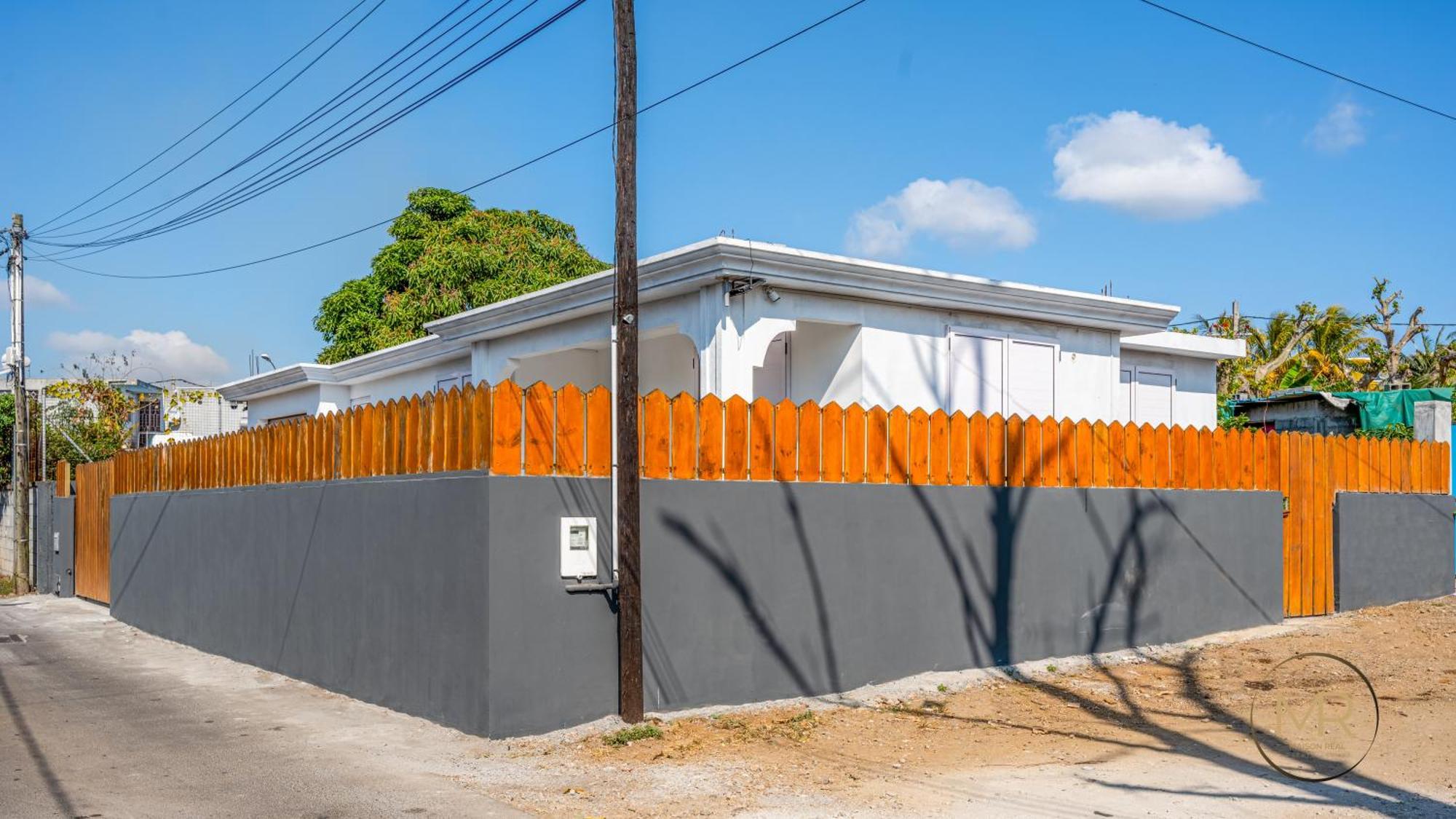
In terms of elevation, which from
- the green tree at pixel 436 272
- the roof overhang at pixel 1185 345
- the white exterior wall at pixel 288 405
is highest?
the green tree at pixel 436 272

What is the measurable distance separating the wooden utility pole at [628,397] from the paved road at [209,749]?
1.16 m

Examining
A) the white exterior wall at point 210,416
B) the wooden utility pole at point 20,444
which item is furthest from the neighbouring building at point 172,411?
the wooden utility pole at point 20,444

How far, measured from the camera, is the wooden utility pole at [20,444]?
76.0ft

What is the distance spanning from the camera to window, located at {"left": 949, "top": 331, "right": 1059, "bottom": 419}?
47.0ft

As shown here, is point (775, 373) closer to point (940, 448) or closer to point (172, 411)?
point (940, 448)

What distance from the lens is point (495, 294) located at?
3294cm

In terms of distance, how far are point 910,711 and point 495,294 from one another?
25.2 m

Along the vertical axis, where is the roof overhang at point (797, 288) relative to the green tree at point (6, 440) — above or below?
above

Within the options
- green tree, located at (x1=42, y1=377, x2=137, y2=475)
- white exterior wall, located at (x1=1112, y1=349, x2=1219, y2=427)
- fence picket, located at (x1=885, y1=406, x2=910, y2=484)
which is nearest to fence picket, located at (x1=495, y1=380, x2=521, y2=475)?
fence picket, located at (x1=885, y1=406, x2=910, y2=484)

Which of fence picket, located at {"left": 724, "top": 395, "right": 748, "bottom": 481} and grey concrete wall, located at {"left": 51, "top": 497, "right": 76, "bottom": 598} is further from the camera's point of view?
grey concrete wall, located at {"left": 51, "top": 497, "right": 76, "bottom": 598}

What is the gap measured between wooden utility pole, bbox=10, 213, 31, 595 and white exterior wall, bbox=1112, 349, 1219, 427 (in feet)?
64.0

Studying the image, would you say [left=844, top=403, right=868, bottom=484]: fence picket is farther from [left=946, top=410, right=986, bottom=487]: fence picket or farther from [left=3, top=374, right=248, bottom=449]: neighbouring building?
[left=3, top=374, right=248, bottom=449]: neighbouring building

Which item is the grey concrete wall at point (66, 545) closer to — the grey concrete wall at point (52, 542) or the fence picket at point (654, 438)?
the grey concrete wall at point (52, 542)

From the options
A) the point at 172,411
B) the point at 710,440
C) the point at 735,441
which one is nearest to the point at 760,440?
the point at 735,441
